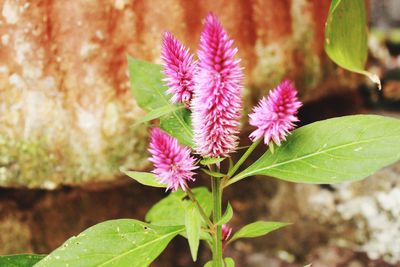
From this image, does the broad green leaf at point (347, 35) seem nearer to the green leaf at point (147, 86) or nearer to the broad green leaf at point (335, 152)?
the broad green leaf at point (335, 152)

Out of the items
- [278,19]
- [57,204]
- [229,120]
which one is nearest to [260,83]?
[278,19]

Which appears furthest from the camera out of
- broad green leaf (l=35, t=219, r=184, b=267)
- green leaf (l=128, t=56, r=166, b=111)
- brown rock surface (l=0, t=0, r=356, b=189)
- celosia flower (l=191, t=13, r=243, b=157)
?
Answer: brown rock surface (l=0, t=0, r=356, b=189)

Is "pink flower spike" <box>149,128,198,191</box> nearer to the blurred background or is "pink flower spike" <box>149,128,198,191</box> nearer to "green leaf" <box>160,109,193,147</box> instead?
"green leaf" <box>160,109,193,147</box>

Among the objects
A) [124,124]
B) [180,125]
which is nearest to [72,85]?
[124,124]

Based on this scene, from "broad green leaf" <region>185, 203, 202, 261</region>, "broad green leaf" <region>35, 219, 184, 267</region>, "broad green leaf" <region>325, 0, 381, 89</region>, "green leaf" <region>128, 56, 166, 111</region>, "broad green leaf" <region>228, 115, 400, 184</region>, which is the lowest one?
"broad green leaf" <region>35, 219, 184, 267</region>

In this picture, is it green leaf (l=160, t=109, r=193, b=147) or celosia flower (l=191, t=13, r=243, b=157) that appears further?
green leaf (l=160, t=109, r=193, b=147)

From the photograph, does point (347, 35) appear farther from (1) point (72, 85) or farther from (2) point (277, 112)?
(1) point (72, 85)

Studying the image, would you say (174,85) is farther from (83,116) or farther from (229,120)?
(83,116)

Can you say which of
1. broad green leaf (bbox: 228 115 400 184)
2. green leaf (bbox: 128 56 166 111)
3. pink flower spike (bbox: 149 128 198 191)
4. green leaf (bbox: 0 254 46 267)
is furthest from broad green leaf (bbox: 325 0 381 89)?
green leaf (bbox: 0 254 46 267)
